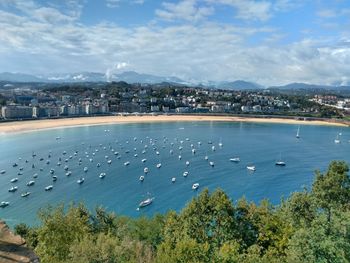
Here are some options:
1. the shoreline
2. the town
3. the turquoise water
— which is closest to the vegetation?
the turquoise water

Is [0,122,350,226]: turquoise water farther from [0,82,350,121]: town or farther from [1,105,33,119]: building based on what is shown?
[0,82,350,121]: town

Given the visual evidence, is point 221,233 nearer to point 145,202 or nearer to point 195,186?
point 145,202

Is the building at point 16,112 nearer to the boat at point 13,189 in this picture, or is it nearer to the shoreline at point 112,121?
the shoreline at point 112,121

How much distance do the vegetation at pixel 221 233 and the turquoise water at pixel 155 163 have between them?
17985mm

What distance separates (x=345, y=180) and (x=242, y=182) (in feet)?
96.3

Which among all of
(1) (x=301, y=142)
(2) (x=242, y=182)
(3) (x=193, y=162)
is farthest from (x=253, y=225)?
(1) (x=301, y=142)

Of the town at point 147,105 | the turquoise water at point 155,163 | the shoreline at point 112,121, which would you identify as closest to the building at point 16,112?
the town at point 147,105

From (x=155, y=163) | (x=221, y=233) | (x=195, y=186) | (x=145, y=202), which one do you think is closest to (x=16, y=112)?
(x=155, y=163)

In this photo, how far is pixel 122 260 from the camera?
14.3 m

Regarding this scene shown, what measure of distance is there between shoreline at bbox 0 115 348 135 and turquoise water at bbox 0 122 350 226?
603cm

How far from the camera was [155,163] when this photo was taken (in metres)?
59.4

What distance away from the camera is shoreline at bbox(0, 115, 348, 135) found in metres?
93.4

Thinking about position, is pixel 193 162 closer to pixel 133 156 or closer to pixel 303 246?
pixel 133 156

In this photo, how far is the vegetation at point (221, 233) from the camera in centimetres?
1342
